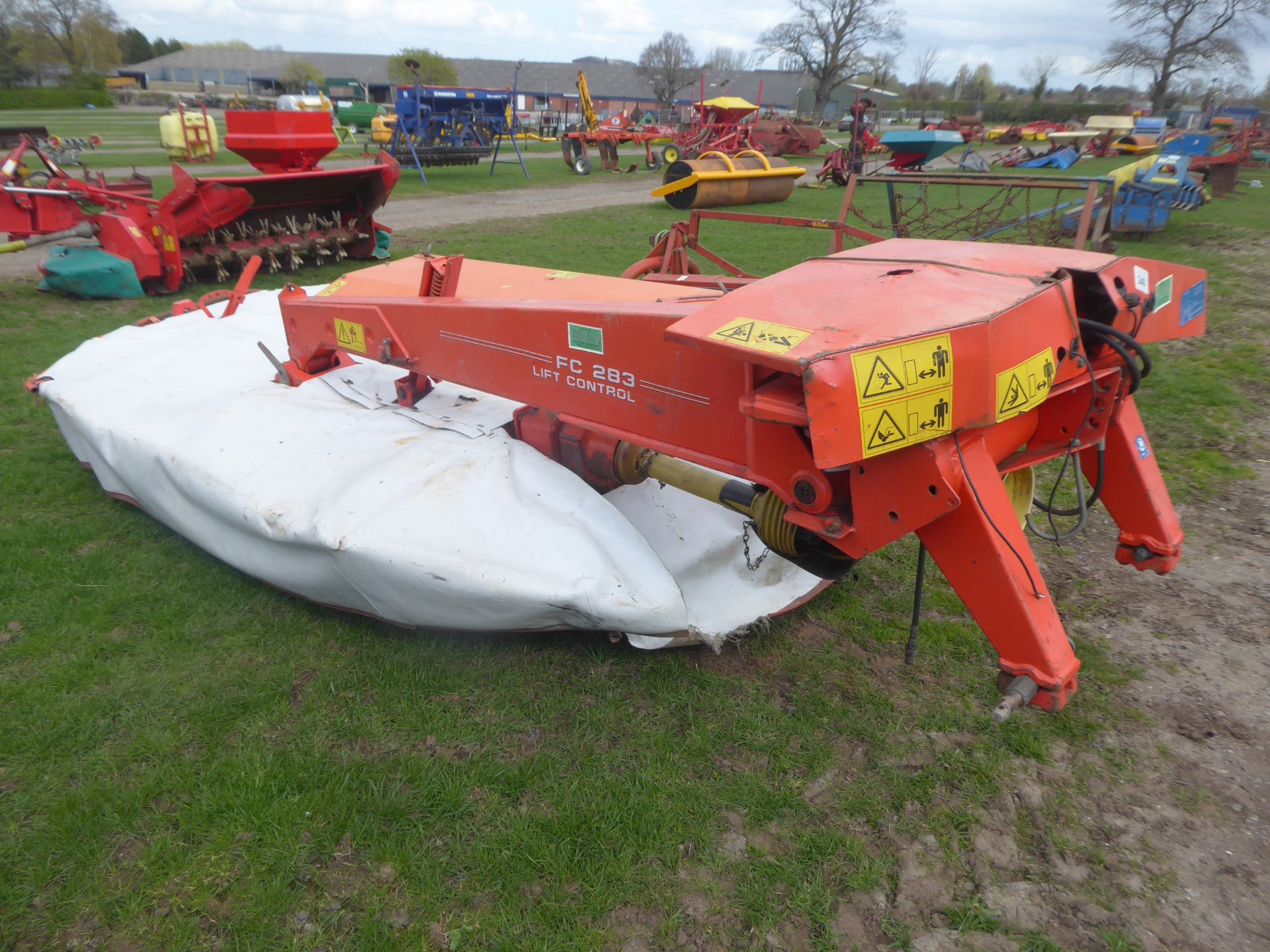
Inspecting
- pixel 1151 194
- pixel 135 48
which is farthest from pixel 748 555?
pixel 135 48

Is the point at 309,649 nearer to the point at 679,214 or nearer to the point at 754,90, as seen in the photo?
the point at 679,214

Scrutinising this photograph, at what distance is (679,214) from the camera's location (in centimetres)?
1338

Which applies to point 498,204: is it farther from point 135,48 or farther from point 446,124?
point 135,48

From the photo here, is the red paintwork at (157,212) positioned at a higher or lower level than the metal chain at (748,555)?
higher

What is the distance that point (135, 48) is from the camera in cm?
7175

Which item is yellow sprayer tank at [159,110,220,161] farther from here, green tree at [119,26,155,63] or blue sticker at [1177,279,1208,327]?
green tree at [119,26,155,63]

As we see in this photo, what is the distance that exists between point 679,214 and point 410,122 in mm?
6854

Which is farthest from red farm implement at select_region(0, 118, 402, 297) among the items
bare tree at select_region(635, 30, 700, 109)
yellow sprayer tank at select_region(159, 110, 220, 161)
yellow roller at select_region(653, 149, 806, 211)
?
bare tree at select_region(635, 30, 700, 109)

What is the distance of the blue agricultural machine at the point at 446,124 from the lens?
16234 mm

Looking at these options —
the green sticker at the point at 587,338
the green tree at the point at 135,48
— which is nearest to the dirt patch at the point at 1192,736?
the green sticker at the point at 587,338

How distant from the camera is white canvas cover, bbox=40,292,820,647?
2543mm

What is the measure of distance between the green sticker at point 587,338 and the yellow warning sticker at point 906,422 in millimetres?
995

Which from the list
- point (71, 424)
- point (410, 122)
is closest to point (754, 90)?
point (410, 122)

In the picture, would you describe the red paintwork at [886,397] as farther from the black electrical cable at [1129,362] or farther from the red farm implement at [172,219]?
the red farm implement at [172,219]
